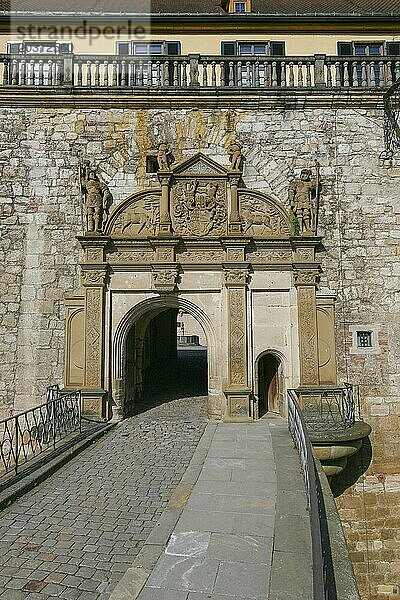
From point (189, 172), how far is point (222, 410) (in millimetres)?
5382

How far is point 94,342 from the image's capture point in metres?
10.8

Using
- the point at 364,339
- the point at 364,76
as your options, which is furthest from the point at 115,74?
the point at 364,339

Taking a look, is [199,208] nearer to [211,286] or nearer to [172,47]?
[211,286]

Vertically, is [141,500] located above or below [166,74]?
below

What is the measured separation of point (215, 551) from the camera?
4.52m

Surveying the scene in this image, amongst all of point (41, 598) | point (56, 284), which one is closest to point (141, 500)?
point (41, 598)

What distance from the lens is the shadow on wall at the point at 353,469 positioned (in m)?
10.4

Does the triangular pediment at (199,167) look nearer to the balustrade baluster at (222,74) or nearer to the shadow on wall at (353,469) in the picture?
the balustrade baluster at (222,74)

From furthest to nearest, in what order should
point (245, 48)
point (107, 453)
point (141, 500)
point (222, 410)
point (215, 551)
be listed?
point (245, 48) → point (222, 410) → point (107, 453) → point (141, 500) → point (215, 551)

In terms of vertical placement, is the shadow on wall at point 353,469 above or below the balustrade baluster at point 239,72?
below

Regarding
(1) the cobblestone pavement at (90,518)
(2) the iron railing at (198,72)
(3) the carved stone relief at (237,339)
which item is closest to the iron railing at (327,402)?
(3) the carved stone relief at (237,339)

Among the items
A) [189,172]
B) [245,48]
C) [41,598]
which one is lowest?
[41,598]

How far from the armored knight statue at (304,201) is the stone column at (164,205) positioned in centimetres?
278

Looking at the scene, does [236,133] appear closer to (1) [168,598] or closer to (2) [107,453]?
→ (2) [107,453]
